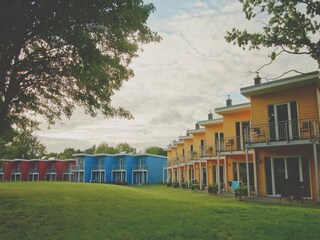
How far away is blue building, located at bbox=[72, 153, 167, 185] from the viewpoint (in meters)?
60.3

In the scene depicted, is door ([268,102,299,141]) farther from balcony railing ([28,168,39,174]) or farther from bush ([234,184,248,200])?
balcony railing ([28,168,39,174])

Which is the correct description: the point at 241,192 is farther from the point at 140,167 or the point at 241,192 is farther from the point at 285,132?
the point at 140,167

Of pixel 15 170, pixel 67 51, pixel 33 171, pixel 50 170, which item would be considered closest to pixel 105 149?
pixel 50 170

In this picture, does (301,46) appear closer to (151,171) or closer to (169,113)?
(169,113)

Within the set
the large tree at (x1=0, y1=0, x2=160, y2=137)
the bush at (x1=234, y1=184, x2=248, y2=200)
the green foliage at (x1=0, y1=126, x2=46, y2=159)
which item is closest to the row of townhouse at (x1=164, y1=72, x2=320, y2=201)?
the bush at (x1=234, y1=184, x2=248, y2=200)

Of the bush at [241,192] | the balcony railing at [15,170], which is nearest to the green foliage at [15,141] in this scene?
the bush at [241,192]

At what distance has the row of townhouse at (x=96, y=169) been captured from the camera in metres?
60.6

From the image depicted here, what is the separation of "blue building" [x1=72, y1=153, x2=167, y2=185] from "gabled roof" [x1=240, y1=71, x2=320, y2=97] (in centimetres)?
4058

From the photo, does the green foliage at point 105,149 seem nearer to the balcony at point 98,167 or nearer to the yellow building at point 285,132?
the balcony at point 98,167

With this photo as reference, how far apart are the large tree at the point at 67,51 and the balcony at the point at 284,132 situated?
9901 millimetres

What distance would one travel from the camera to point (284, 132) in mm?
19172

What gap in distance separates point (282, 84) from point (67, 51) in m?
13.7

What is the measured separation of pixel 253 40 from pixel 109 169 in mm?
56391

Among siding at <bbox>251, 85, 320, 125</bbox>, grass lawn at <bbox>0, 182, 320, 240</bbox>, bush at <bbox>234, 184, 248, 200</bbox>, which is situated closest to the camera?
grass lawn at <bbox>0, 182, 320, 240</bbox>
